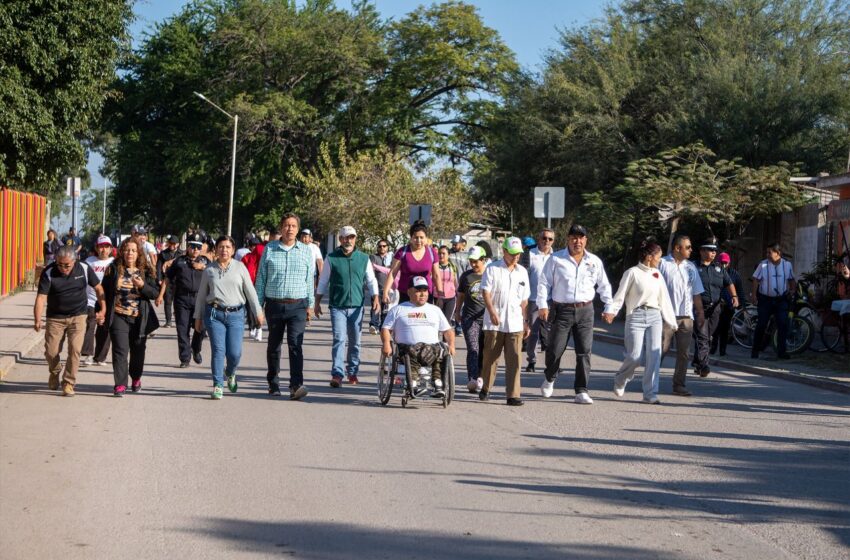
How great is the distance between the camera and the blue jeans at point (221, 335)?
12727 millimetres

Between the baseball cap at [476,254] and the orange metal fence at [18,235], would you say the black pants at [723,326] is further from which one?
the orange metal fence at [18,235]

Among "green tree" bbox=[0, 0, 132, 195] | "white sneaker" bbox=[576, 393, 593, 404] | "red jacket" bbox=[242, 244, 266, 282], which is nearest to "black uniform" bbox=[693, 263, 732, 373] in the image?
"white sneaker" bbox=[576, 393, 593, 404]

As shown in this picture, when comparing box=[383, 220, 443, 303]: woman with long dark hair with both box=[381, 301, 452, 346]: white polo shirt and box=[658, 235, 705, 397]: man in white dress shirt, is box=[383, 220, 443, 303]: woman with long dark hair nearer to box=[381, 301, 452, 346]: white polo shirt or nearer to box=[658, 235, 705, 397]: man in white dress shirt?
box=[381, 301, 452, 346]: white polo shirt

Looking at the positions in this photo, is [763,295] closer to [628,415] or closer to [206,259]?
[628,415]

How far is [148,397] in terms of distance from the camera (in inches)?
509

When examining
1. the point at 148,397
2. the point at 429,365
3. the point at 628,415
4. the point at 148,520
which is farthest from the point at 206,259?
the point at 148,520

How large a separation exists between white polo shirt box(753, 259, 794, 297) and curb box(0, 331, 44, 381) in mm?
11293

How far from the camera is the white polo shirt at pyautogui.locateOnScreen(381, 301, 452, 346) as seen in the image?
12.3 metres

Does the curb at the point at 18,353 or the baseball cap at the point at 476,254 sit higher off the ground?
the baseball cap at the point at 476,254

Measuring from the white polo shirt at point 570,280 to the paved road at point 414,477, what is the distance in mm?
1182

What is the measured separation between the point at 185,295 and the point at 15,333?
4724mm

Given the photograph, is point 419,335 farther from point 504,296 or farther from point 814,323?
point 814,323

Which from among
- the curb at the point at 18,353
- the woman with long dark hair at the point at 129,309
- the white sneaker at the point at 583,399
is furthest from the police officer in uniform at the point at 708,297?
the curb at the point at 18,353

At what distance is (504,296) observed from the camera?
42.4 feet
